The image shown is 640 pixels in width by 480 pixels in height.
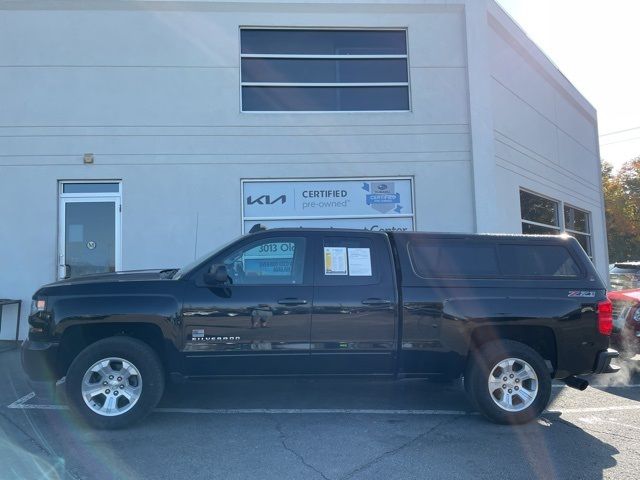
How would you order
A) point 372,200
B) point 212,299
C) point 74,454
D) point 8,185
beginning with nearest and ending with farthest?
point 74,454, point 212,299, point 8,185, point 372,200

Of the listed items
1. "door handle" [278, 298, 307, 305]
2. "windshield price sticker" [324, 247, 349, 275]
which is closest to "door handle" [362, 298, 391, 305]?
"windshield price sticker" [324, 247, 349, 275]

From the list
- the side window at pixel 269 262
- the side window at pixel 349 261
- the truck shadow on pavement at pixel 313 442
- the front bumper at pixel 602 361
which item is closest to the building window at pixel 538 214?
the front bumper at pixel 602 361

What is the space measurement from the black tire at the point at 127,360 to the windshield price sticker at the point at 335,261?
192 cm

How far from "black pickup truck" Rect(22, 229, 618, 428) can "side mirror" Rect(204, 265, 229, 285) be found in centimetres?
1

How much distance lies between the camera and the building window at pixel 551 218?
1269 cm

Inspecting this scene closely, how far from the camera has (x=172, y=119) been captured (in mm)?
9938

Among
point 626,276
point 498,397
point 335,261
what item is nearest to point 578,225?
point 626,276

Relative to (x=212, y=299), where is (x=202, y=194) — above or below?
above

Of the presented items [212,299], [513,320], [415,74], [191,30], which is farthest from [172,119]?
[513,320]

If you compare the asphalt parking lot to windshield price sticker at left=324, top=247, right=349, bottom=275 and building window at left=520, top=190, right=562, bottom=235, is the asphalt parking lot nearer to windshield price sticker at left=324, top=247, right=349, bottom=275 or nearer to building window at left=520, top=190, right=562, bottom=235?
windshield price sticker at left=324, top=247, right=349, bottom=275

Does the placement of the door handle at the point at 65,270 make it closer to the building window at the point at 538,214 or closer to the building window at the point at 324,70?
the building window at the point at 324,70

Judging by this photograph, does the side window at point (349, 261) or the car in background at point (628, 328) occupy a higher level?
the side window at point (349, 261)

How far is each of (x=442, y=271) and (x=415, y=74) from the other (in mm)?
6335

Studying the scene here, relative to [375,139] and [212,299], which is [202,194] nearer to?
[375,139]
